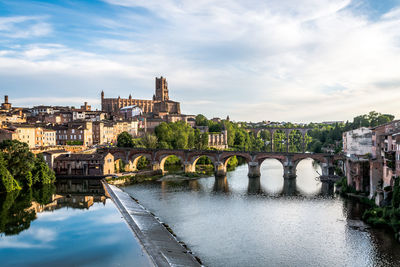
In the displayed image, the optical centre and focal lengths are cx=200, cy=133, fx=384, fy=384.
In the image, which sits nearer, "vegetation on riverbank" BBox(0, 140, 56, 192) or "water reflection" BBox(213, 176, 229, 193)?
"vegetation on riverbank" BBox(0, 140, 56, 192)

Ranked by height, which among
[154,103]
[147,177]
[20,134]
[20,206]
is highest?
[154,103]

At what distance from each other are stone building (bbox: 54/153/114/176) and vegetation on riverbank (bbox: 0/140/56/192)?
476cm

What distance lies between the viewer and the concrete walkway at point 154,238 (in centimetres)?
1853

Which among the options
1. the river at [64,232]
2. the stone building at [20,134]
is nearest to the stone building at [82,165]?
the stone building at [20,134]

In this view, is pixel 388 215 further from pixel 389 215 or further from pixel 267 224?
pixel 267 224

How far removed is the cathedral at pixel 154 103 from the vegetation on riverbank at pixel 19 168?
5949 cm

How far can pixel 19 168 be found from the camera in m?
36.8

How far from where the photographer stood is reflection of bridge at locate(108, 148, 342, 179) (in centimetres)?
4263

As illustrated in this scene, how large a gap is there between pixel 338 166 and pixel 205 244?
27454mm

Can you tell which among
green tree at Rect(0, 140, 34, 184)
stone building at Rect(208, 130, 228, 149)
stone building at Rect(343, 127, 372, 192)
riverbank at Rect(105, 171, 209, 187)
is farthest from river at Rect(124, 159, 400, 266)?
stone building at Rect(208, 130, 228, 149)

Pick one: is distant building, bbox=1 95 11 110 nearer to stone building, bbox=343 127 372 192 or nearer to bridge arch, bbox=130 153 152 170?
bridge arch, bbox=130 153 152 170

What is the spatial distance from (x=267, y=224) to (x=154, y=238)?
7.87 metres

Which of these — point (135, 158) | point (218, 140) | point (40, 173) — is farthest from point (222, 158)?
point (218, 140)

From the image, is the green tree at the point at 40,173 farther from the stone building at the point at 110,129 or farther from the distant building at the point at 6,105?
the distant building at the point at 6,105
